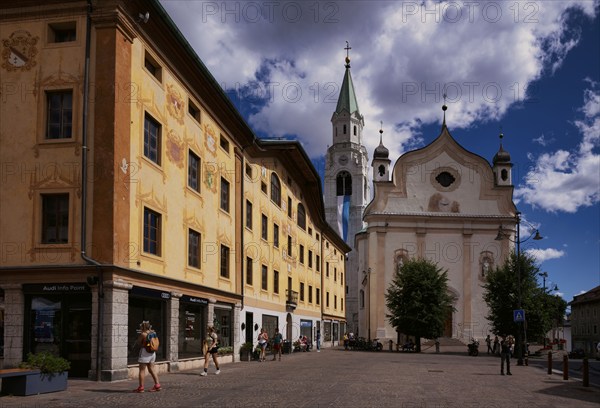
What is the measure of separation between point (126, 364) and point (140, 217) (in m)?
4.71

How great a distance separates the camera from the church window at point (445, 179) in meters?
67.9

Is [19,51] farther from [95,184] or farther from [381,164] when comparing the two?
[381,164]

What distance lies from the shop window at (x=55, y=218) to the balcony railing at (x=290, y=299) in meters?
25.9

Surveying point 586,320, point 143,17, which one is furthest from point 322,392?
point 586,320

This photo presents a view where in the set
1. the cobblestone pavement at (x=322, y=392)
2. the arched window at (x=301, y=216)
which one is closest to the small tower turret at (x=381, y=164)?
the arched window at (x=301, y=216)

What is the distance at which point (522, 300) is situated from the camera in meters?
50.2

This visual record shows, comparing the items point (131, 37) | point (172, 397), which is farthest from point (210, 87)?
point (172, 397)

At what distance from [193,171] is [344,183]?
292ft

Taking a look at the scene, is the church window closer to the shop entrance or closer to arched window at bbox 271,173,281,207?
arched window at bbox 271,173,281,207

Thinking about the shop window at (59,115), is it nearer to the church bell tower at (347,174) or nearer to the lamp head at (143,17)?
the lamp head at (143,17)

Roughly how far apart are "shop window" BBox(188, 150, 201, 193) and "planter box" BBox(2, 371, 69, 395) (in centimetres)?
1185

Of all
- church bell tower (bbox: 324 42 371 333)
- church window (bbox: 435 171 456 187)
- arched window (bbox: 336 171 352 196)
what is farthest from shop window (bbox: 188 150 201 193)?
arched window (bbox: 336 171 352 196)

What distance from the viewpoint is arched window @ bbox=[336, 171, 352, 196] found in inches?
4532

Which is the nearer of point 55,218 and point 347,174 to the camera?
point 55,218
